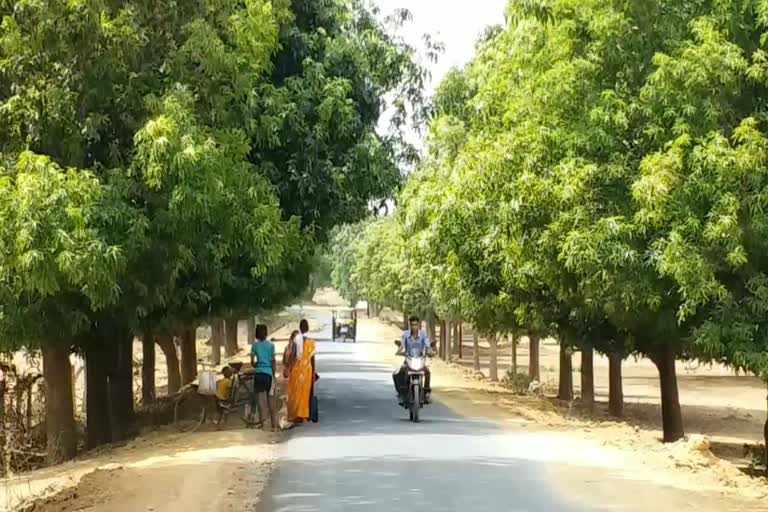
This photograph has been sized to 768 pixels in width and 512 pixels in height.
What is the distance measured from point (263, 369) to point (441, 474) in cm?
647

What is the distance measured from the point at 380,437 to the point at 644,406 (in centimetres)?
1999

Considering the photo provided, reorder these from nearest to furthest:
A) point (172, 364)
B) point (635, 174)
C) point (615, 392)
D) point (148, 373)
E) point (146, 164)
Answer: point (146, 164) → point (635, 174) → point (615, 392) → point (148, 373) → point (172, 364)

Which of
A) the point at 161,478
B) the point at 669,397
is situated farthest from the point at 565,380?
the point at 161,478

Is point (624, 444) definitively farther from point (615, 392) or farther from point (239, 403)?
point (615, 392)

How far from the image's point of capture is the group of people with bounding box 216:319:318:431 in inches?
733

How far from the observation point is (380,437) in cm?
1703

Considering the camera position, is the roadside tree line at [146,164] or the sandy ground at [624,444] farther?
the roadside tree line at [146,164]

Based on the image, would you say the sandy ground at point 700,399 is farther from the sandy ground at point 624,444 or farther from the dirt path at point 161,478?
the dirt path at point 161,478

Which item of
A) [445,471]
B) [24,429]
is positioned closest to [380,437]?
[445,471]

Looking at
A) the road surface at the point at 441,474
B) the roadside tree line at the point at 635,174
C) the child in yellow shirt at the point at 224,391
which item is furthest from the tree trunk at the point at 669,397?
the child in yellow shirt at the point at 224,391

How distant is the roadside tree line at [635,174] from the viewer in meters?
16.5

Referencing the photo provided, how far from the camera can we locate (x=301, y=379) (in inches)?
754

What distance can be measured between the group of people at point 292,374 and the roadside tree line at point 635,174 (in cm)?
422

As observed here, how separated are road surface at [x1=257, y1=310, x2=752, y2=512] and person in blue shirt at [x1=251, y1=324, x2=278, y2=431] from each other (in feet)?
2.61
